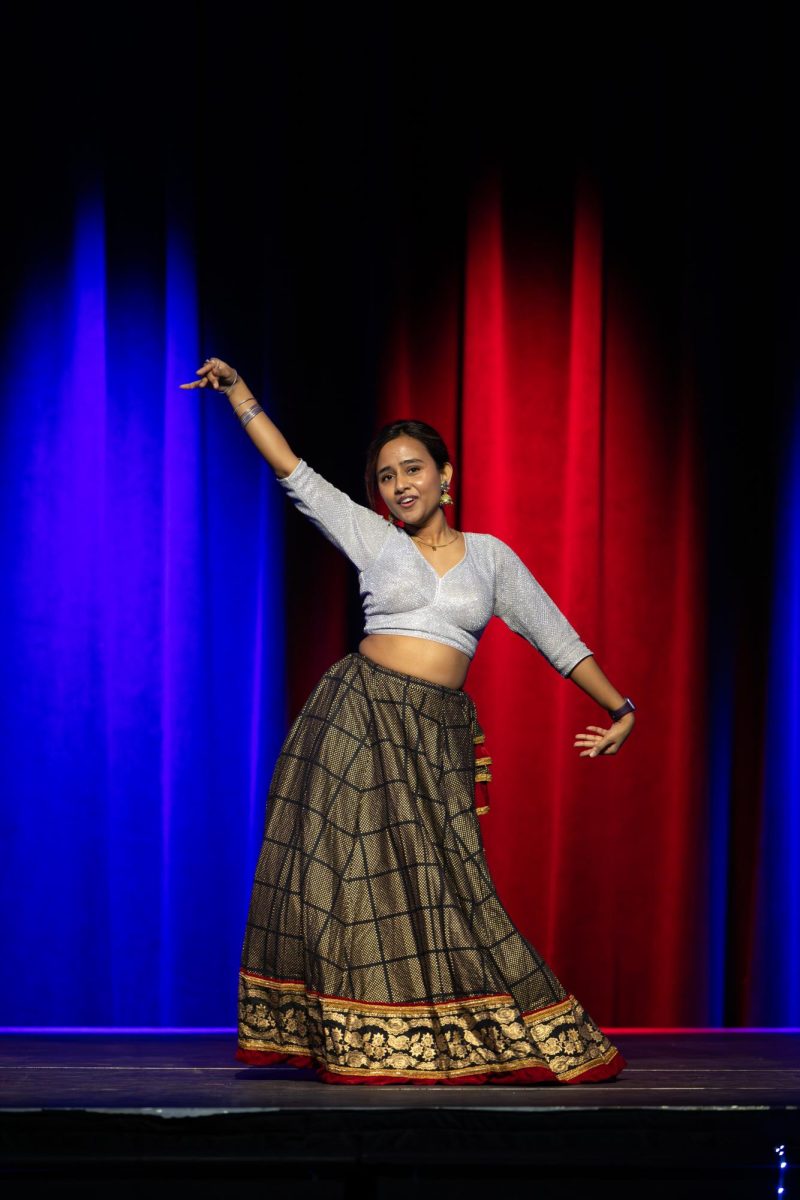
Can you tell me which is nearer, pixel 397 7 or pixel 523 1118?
pixel 523 1118

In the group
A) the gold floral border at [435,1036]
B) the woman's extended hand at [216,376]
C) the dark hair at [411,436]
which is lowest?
the gold floral border at [435,1036]

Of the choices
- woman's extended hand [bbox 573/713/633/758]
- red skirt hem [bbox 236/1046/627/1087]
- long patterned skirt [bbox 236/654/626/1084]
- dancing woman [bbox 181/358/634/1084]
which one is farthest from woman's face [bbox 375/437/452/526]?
red skirt hem [bbox 236/1046/627/1087]

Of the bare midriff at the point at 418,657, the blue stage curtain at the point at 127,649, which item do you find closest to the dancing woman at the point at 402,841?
the bare midriff at the point at 418,657

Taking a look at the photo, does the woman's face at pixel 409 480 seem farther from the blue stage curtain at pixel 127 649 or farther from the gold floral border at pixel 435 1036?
the blue stage curtain at pixel 127 649

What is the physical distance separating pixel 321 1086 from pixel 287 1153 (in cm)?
24

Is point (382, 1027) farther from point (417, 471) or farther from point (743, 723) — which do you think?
→ point (743, 723)

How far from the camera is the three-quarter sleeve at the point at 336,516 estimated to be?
268cm

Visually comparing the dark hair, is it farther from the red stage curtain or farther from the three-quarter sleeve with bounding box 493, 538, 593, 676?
the red stage curtain

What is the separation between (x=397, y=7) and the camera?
3805 millimetres

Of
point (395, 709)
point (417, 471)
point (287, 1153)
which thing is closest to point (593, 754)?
point (395, 709)

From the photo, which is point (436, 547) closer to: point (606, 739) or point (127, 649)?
point (606, 739)

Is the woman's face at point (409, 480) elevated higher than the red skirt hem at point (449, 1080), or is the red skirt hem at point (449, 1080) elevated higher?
the woman's face at point (409, 480)

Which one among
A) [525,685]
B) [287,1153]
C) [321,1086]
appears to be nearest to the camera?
[287,1153]

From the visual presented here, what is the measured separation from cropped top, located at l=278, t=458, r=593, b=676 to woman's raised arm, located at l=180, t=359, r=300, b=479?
0.03 metres
